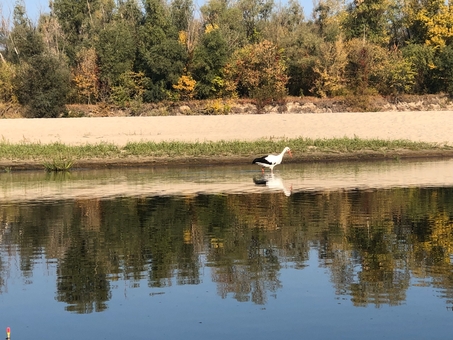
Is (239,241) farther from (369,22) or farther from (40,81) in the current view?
(369,22)

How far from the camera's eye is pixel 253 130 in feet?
133

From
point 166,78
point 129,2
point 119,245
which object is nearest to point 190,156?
point 119,245

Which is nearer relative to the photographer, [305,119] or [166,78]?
[305,119]

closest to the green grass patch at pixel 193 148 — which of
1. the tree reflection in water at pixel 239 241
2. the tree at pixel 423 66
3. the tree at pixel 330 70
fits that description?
the tree reflection in water at pixel 239 241

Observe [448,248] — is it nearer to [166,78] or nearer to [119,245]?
[119,245]

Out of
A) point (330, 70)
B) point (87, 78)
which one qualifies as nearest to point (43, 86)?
point (87, 78)

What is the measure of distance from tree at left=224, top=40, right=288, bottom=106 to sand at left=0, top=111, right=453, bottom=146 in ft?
46.7

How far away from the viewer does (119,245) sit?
1372cm

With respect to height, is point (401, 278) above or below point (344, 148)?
below

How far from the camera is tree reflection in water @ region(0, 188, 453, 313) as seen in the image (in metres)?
10.8

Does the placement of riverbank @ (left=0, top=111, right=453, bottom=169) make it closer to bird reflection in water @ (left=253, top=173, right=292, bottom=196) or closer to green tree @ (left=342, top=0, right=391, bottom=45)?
bird reflection in water @ (left=253, top=173, right=292, bottom=196)

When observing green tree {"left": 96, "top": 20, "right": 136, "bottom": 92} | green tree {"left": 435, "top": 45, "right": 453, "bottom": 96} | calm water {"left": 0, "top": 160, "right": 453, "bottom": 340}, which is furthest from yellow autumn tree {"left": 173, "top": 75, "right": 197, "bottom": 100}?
calm water {"left": 0, "top": 160, "right": 453, "bottom": 340}

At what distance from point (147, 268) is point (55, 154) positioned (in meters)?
22.3

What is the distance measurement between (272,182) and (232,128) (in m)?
16.6
